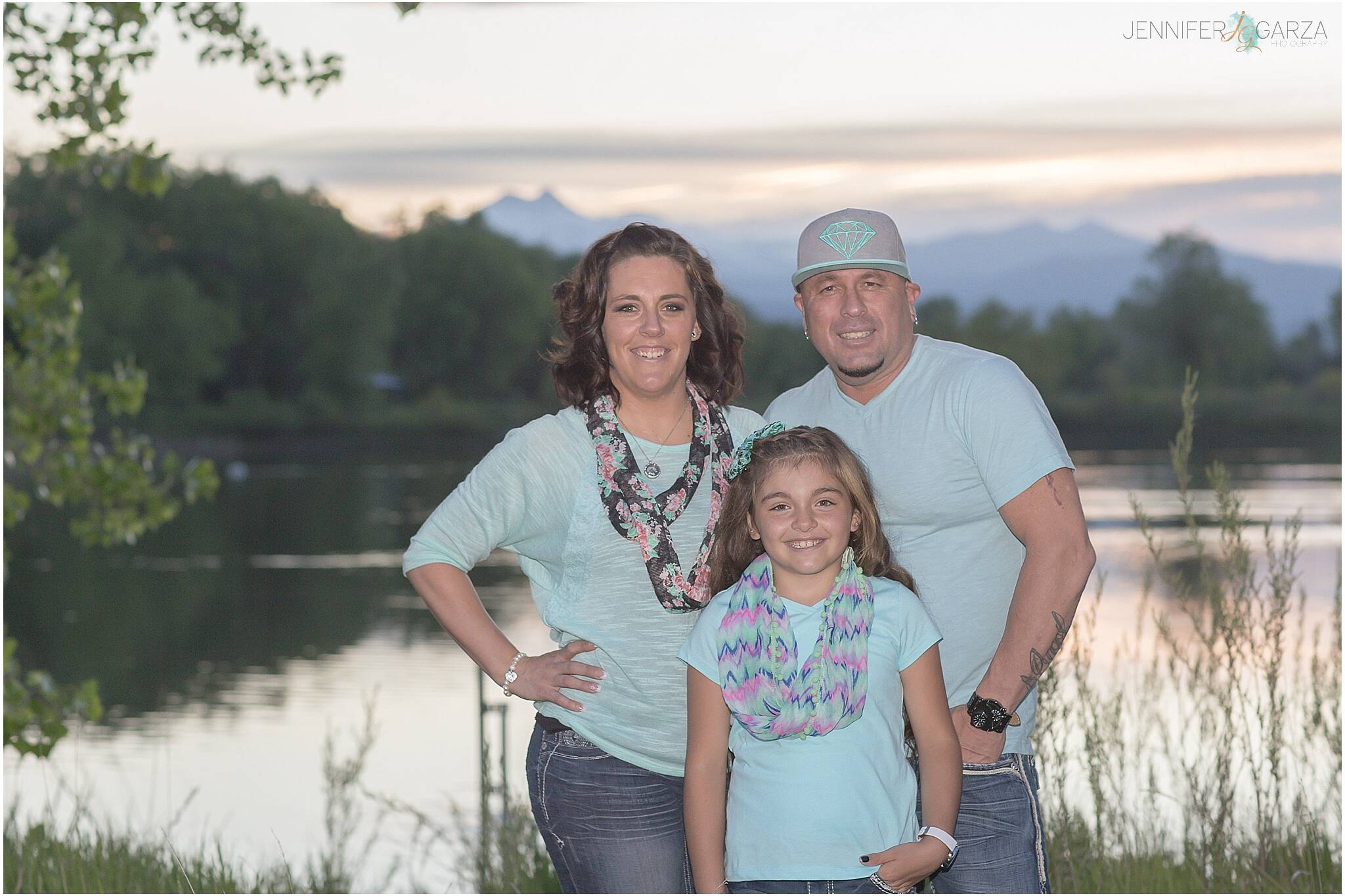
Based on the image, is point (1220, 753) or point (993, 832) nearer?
point (993, 832)

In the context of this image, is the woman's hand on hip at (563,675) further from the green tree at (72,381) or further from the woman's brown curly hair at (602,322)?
the green tree at (72,381)

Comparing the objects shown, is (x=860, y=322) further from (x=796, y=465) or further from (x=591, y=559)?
(x=591, y=559)

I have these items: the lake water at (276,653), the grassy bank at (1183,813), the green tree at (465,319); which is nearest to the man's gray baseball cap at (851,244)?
the grassy bank at (1183,813)

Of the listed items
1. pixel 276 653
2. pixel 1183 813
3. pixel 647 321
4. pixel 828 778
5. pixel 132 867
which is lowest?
pixel 276 653

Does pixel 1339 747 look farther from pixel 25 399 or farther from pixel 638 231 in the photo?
pixel 25 399

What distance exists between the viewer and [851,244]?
3.14 m

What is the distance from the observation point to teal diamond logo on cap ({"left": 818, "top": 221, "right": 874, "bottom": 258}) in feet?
10.3

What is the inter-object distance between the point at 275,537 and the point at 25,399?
29117 millimetres

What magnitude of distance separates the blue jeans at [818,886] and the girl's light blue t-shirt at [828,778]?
1 centimetres

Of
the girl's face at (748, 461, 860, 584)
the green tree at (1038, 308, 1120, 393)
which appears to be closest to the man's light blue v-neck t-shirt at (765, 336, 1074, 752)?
the girl's face at (748, 461, 860, 584)

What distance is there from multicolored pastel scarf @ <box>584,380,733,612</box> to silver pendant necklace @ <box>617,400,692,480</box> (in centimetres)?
3

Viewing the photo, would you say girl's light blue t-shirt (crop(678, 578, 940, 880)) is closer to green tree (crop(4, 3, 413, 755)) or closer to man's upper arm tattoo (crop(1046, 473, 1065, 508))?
man's upper arm tattoo (crop(1046, 473, 1065, 508))

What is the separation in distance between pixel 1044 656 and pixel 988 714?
162 millimetres

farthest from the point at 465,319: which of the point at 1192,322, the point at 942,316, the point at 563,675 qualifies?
the point at 563,675
